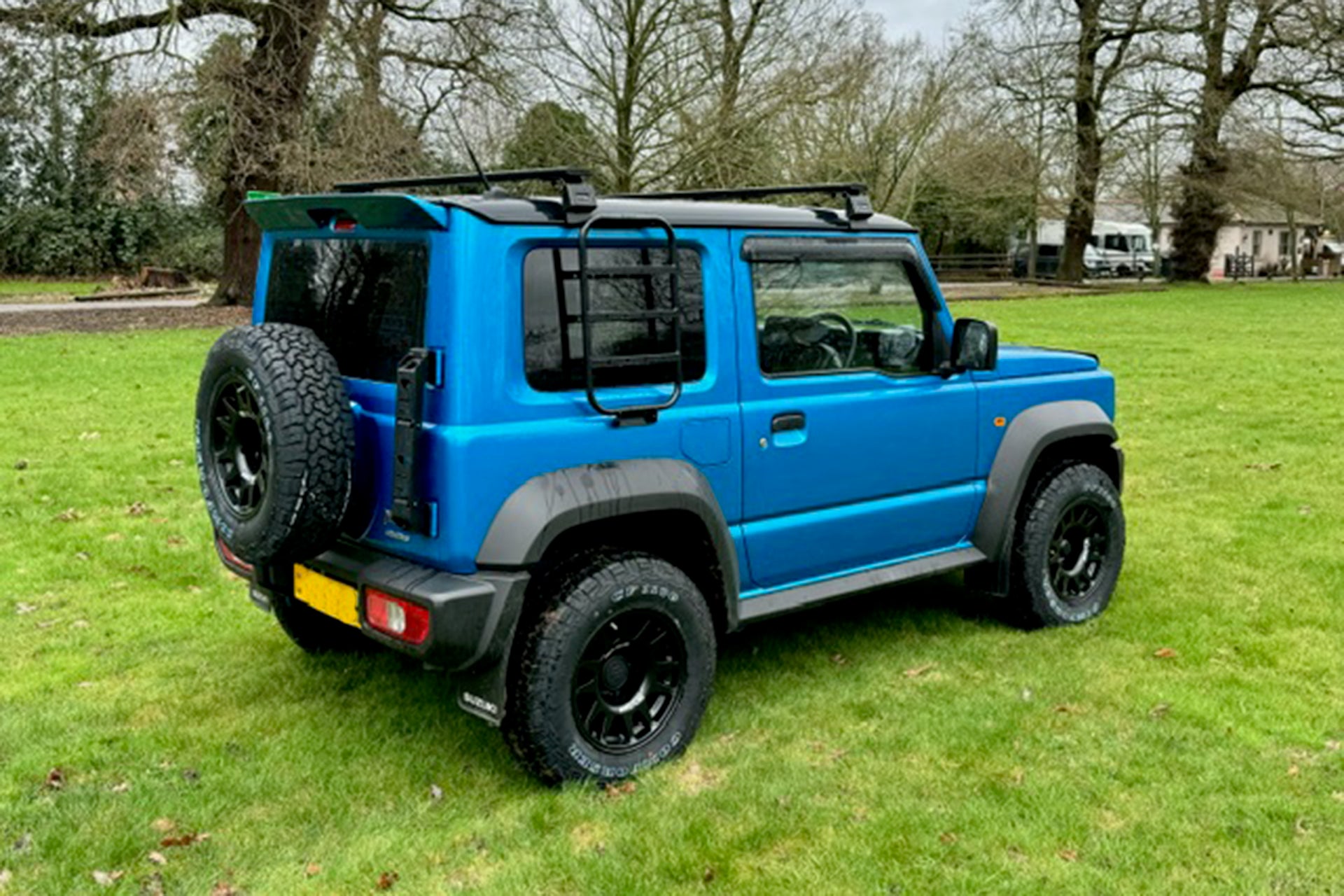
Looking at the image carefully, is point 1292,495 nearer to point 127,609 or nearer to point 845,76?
point 127,609

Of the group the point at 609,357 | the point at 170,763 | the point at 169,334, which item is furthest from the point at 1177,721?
the point at 169,334

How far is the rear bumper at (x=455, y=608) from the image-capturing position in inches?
133

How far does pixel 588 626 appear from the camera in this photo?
3.63m

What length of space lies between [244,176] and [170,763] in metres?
16.0

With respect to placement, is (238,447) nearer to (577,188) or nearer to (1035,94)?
(577,188)

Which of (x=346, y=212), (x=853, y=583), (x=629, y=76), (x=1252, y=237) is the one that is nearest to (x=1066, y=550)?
(x=853, y=583)

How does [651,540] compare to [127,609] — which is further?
[127,609]

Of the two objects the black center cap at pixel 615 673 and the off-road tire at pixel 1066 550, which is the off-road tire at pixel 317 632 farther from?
the off-road tire at pixel 1066 550

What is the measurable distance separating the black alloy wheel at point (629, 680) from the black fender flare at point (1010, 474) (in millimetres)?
1696

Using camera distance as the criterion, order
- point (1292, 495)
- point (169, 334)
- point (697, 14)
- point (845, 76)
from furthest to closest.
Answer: point (845, 76), point (697, 14), point (169, 334), point (1292, 495)

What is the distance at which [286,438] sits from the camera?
134 inches

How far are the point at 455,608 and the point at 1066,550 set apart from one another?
3136 mm

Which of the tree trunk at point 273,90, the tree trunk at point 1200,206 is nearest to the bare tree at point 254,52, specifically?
the tree trunk at point 273,90

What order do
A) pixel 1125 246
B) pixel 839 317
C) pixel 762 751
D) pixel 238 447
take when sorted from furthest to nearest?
pixel 1125 246 → pixel 839 317 → pixel 762 751 → pixel 238 447
